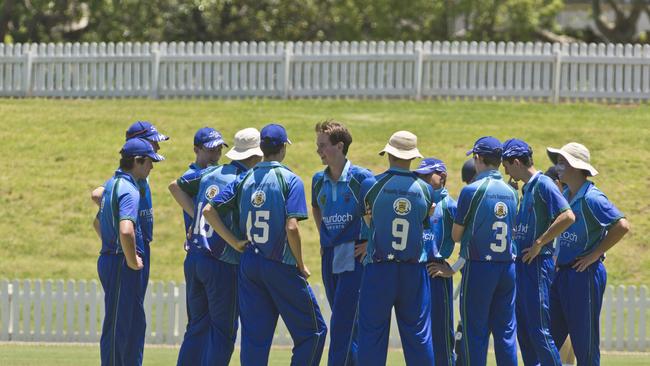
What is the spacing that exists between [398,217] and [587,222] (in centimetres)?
185

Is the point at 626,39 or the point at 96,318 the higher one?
the point at 626,39

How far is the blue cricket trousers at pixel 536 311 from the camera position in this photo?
10.1m

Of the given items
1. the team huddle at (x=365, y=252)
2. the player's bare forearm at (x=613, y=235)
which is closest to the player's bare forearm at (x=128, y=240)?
the team huddle at (x=365, y=252)

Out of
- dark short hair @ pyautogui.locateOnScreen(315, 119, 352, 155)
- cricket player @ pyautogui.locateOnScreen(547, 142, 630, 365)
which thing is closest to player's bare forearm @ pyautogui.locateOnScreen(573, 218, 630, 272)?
cricket player @ pyautogui.locateOnScreen(547, 142, 630, 365)

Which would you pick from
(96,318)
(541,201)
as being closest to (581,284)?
(541,201)

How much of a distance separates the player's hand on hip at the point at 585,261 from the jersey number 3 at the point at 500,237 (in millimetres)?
771

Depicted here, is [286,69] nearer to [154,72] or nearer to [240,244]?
[154,72]

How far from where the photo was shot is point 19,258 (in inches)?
722

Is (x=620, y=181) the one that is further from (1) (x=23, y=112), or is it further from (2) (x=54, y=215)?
(1) (x=23, y=112)

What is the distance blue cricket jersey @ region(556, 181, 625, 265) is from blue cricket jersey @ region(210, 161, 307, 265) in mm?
2379

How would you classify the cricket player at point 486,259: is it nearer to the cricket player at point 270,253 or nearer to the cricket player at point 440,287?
the cricket player at point 440,287

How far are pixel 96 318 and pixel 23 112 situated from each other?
9973mm

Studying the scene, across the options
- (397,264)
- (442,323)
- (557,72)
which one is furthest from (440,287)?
(557,72)

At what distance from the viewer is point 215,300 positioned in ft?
32.8
